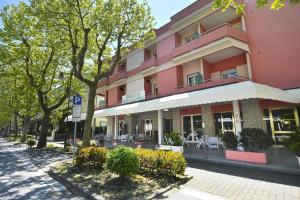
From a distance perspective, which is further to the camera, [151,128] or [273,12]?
[151,128]

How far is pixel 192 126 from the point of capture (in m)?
17.9

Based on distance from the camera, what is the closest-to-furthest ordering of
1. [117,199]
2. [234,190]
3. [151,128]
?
[117,199] < [234,190] < [151,128]

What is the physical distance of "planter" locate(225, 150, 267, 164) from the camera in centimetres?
862

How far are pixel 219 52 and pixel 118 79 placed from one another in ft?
48.1

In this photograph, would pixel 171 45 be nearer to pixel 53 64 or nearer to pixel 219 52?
pixel 219 52

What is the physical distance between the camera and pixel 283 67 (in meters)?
12.8

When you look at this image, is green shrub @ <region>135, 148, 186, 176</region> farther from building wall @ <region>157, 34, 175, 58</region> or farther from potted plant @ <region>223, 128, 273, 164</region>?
building wall @ <region>157, 34, 175, 58</region>

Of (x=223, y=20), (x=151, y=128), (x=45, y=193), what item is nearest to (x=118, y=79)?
(x=151, y=128)

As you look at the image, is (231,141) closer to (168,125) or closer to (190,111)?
(190,111)

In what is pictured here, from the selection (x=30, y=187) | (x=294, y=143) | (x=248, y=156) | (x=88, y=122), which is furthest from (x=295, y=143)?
(x=30, y=187)

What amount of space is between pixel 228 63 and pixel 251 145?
8784mm

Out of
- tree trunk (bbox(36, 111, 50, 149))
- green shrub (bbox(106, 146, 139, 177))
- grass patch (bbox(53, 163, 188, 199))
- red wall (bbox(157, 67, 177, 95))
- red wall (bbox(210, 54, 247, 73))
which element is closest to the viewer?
grass patch (bbox(53, 163, 188, 199))

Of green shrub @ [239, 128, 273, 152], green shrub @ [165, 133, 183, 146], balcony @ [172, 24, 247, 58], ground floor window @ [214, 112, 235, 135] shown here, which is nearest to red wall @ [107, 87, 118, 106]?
balcony @ [172, 24, 247, 58]

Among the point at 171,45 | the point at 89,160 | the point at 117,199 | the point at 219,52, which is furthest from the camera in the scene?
the point at 171,45
